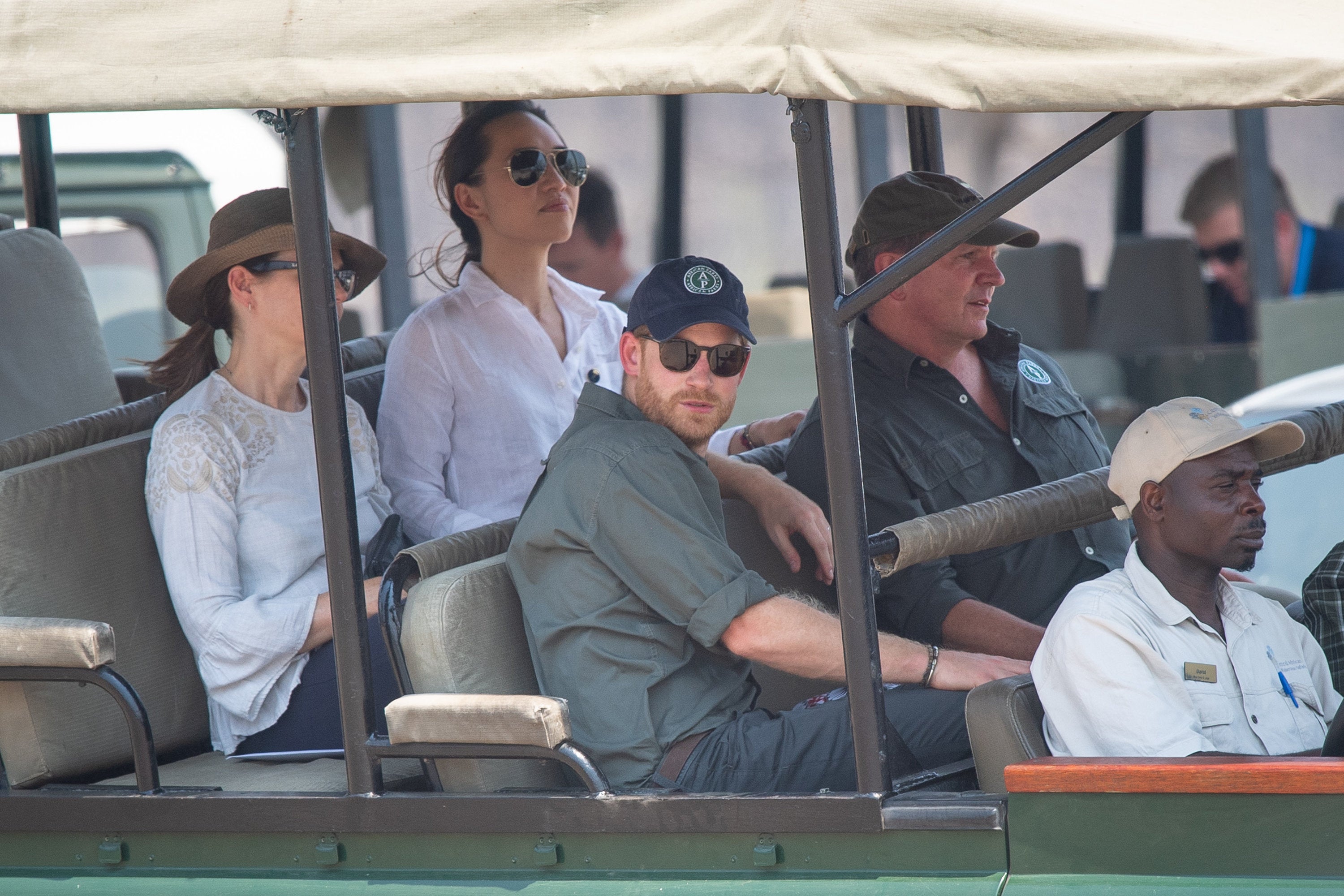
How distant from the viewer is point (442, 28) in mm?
2137

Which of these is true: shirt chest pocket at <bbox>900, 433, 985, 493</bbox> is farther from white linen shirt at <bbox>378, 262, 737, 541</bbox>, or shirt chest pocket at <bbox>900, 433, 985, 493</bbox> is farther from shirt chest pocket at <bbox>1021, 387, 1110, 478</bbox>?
white linen shirt at <bbox>378, 262, 737, 541</bbox>

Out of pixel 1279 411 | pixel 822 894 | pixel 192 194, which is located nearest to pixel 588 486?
pixel 822 894

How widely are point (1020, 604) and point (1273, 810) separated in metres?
1.16

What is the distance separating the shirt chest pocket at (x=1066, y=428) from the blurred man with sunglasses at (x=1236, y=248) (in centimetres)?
523

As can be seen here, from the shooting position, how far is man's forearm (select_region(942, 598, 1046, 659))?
2.94 meters

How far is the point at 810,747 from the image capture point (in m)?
2.60

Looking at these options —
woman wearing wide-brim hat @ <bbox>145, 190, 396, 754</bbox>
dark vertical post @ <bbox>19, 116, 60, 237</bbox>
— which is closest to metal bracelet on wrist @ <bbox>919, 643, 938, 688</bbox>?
woman wearing wide-brim hat @ <bbox>145, 190, 396, 754</bbox>

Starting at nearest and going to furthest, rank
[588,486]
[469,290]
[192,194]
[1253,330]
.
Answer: [588,486] → [469,290] → [192,194] → [1253,330]

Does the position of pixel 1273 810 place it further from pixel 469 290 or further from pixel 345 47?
pixel 469 290

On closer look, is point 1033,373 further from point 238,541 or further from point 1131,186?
point 1131,186

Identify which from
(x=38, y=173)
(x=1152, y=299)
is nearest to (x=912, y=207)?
(x=38, y=173)

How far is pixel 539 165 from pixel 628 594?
4.40 feet

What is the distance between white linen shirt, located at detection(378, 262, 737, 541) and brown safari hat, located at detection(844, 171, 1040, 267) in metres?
0.65

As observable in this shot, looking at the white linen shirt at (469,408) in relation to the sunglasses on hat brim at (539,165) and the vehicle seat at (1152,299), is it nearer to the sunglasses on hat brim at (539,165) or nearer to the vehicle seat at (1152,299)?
the sunglasses on hat brim at (539,165)
